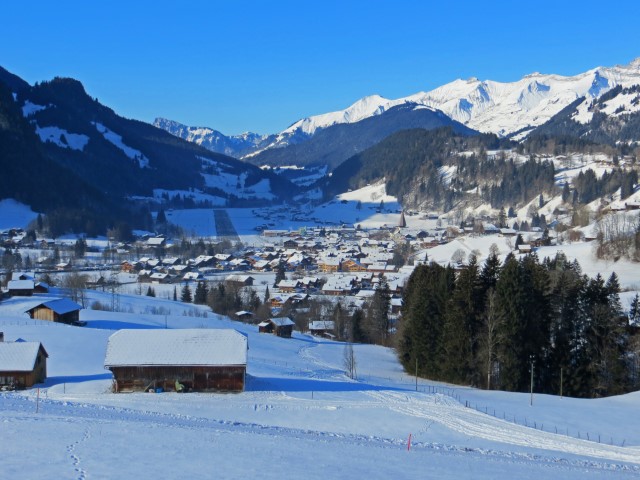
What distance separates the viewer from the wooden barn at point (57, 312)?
49.1 m

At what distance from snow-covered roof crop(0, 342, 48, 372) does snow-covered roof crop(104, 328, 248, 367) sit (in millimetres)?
3404

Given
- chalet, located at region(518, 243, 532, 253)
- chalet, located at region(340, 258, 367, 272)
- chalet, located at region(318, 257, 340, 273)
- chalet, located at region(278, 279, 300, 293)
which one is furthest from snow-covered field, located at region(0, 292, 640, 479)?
chalet, located at region(318, 257, 340, 273)

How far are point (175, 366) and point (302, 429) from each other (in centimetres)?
925

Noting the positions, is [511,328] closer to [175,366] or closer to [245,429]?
[175,366]

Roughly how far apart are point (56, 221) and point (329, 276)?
6028 centimetres

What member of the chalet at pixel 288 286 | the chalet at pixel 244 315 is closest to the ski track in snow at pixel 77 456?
the chalet at pixel 244 315

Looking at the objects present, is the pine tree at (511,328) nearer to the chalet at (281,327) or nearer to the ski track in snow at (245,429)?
the ski track in snow at (245,429)

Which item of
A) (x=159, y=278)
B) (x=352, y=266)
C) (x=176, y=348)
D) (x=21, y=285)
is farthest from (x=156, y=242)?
(x=176, y=348)

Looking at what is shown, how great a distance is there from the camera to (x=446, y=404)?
31.3 metres

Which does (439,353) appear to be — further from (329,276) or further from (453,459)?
(329,276)

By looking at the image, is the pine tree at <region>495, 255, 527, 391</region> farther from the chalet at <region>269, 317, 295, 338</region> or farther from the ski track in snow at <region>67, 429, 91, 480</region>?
the ski track in snow at <region>67, 429, 91, 480</region>

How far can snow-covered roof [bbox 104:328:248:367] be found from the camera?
32125 millimetres

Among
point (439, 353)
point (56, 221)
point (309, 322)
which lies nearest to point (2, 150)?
point (56, 221)

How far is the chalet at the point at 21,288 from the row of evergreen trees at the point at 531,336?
36.2 meters
